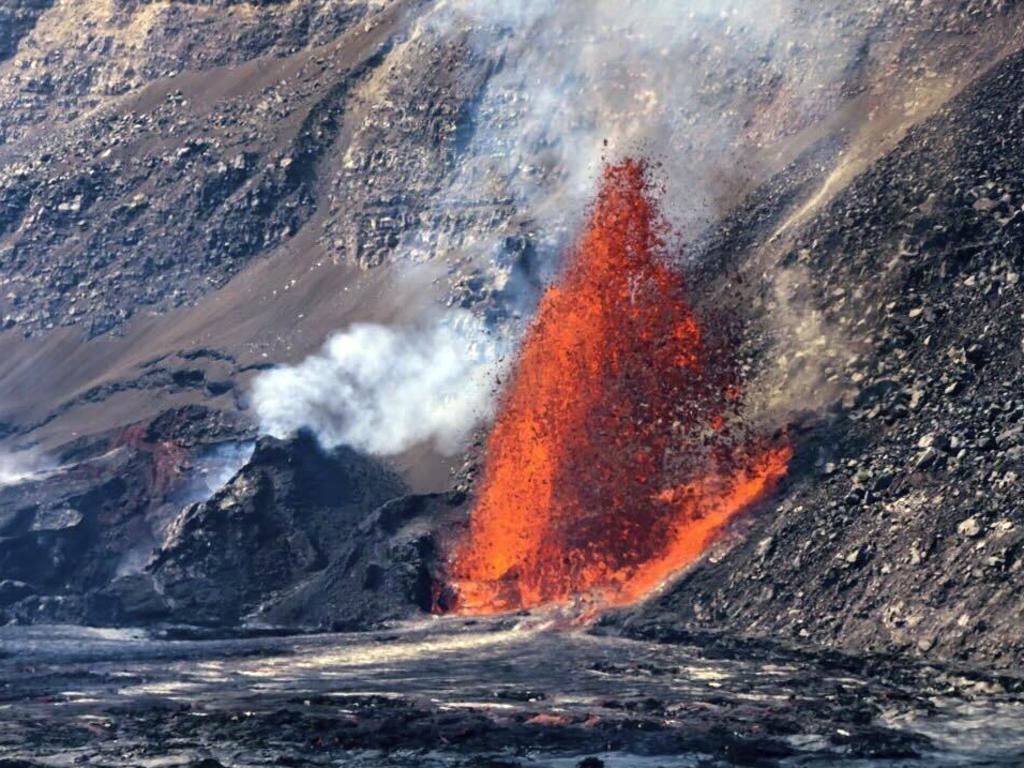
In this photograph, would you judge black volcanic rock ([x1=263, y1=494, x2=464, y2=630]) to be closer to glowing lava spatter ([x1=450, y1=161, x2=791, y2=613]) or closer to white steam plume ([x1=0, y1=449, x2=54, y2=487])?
glowing lava spatter ([x1=450, y1=161, x2=791, y2=613])

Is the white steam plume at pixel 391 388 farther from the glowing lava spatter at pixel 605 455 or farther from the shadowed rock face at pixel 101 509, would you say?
the shadowed rock face at pixel 101 509

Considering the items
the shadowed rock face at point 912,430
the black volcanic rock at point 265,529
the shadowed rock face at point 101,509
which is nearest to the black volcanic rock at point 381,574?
the black volcanic rock at point 265,529

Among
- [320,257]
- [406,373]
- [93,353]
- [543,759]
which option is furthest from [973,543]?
[93,353]

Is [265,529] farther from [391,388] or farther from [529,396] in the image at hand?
[529,396]

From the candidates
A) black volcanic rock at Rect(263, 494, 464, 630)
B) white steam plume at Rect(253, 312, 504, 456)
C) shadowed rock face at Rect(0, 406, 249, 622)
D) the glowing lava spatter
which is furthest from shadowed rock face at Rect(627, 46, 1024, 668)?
shadowed rock face at Rect(0, 406, 249, 622)

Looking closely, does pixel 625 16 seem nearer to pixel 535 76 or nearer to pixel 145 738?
pixel 535 76

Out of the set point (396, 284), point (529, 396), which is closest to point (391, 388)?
point (529, 396)
